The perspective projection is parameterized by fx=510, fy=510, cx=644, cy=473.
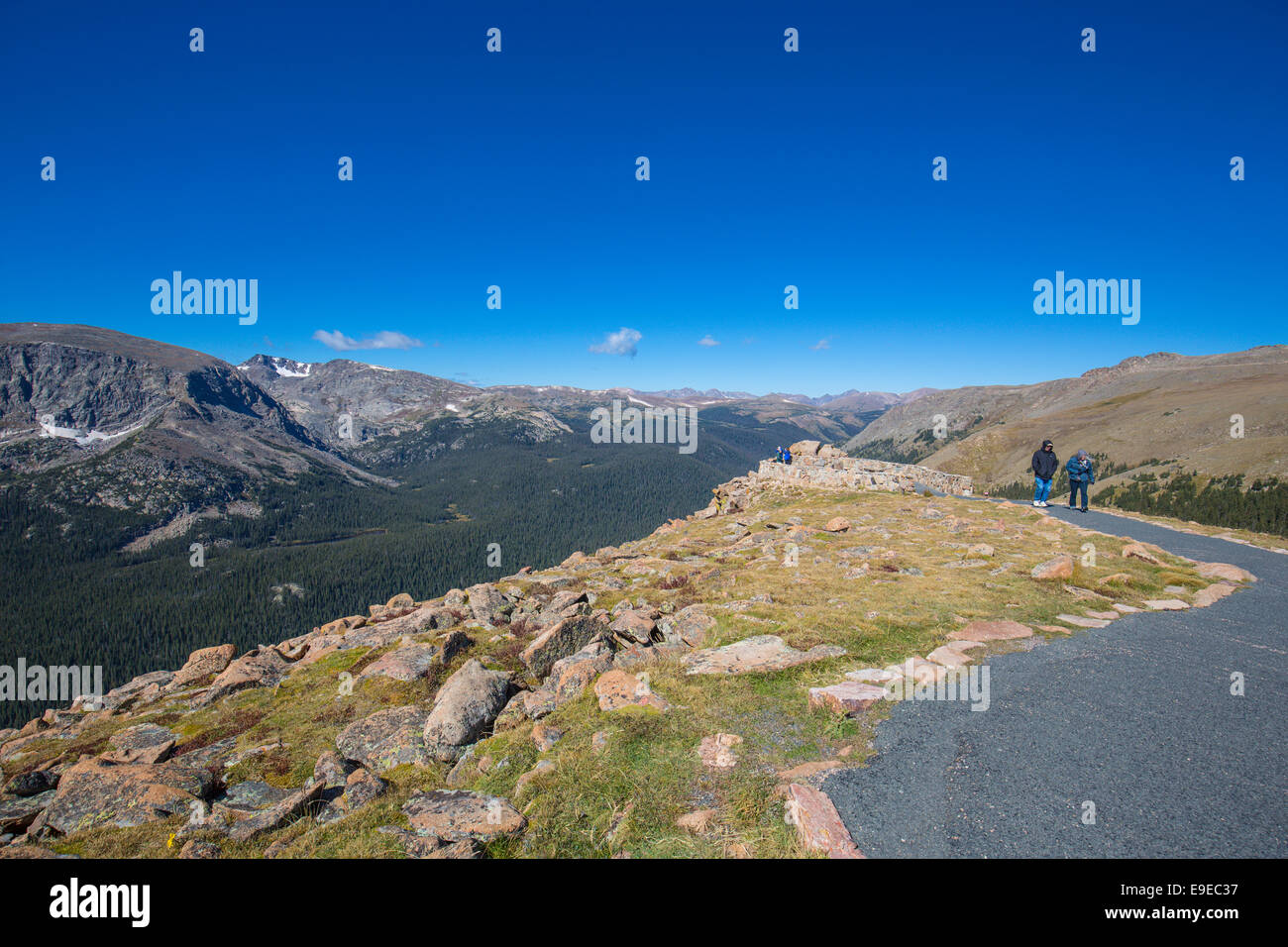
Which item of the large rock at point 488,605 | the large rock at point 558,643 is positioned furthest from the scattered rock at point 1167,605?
the large rock at point 488,605

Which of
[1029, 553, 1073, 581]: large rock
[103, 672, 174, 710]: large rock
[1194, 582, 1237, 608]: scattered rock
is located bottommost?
[103, 672, 174, 710]: large rock

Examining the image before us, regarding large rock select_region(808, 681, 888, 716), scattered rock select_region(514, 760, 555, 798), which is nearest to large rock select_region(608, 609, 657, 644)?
large rock select_region(808, 681, 888, 716)

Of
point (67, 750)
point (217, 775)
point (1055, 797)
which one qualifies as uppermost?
point (1055, 797)

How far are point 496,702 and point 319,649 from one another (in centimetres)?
838

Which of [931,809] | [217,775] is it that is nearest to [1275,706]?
[931,809]

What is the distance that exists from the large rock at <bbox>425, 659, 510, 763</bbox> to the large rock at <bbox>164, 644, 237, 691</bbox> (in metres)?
9.42

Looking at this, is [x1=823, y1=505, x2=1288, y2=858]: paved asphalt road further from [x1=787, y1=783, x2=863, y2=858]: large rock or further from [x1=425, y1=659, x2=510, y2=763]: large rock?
[x1=425, y1=659, x2=510, y2=763]: large rock

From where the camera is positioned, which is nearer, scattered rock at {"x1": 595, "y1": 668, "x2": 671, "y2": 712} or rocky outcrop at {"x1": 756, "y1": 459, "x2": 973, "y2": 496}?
scattered rock at {"x1": 595, "y1": 668, "x2": 671, "y2": 712}

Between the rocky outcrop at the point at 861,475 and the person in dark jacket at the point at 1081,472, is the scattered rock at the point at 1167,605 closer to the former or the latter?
the person in dark jacket at the point at 1081,472

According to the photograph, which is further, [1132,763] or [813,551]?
[813,551]

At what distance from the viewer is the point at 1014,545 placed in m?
18.5

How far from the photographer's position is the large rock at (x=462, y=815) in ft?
21.3

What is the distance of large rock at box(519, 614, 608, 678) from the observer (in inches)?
462
